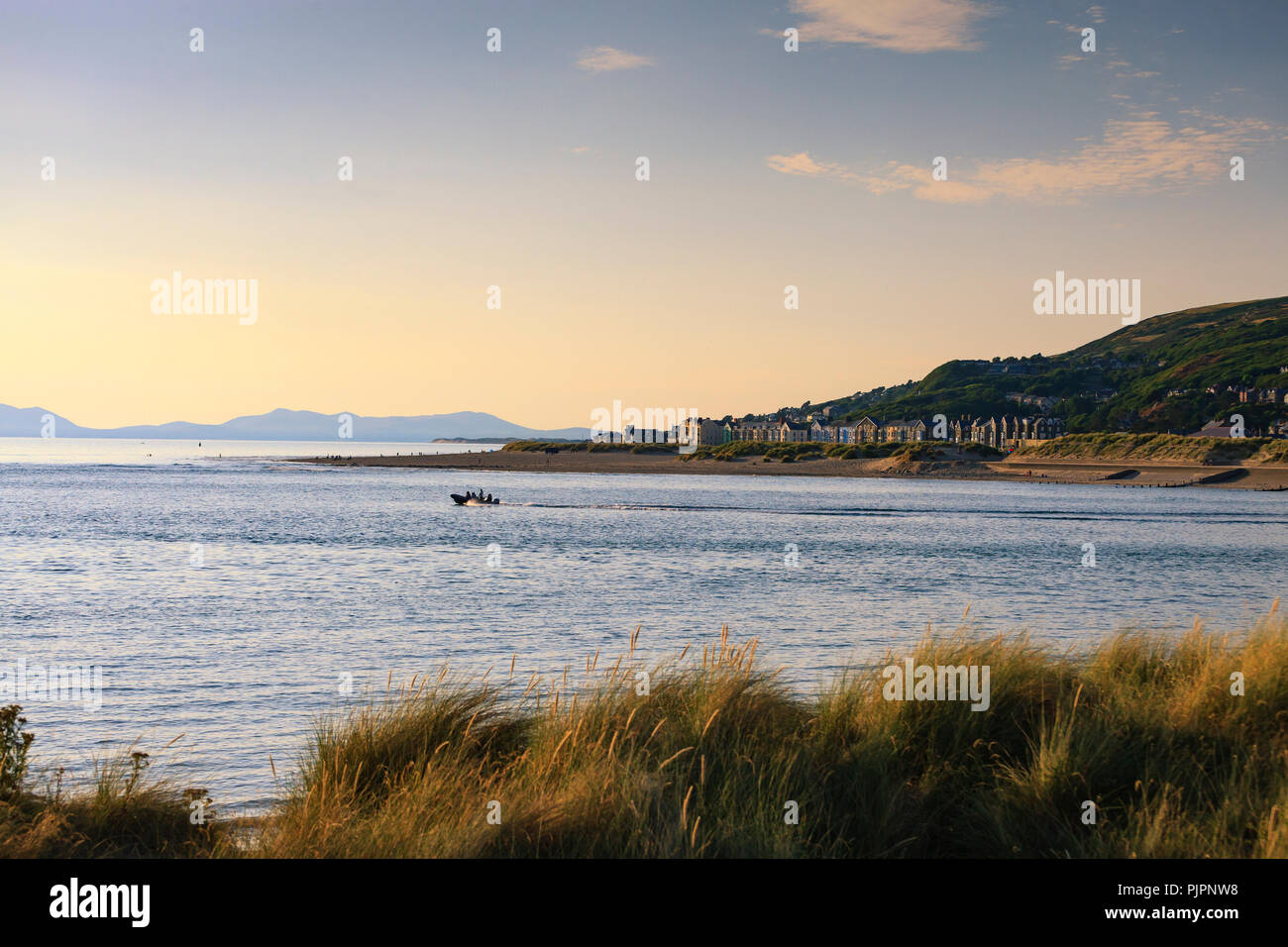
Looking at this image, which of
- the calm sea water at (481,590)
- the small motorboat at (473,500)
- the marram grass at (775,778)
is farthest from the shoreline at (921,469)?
the marram grass at (775,778)

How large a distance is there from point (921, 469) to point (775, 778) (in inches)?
5278

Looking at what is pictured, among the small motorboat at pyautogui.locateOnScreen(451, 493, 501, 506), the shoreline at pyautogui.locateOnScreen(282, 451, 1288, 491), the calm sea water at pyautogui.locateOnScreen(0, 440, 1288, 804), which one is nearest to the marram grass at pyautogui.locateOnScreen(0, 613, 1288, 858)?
the calm sea water at pyautogui.locateOnScreen(0, 440, 1288, 804)

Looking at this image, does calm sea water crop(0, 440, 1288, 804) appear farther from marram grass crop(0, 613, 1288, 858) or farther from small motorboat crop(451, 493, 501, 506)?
marram grass crop(0, 613, 1288, 858)

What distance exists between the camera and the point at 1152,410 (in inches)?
7372

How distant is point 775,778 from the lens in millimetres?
6711

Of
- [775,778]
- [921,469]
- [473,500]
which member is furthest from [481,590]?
[921,469]

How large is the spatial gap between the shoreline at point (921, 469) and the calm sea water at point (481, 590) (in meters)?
44.0

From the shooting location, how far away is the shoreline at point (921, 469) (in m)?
107

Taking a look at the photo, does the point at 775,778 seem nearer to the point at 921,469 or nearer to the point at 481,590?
the point at 481,590
